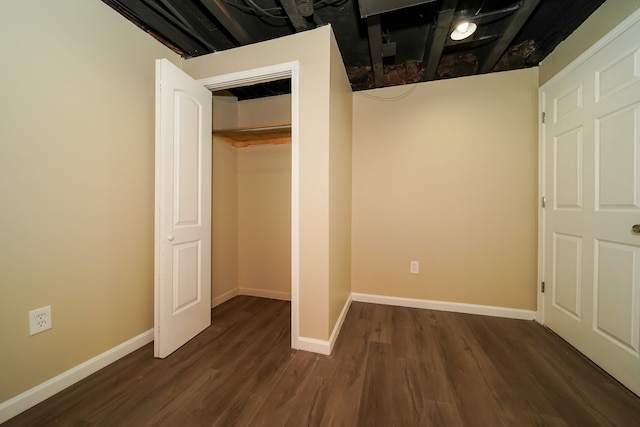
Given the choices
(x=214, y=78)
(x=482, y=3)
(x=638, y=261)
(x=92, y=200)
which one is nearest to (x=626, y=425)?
(x=638, y=261)

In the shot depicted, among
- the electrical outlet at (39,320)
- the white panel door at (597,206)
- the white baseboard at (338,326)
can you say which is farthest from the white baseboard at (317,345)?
the white panel door at (597,206)

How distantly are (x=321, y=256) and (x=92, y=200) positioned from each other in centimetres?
161

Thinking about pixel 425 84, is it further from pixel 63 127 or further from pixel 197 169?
pixel 63 127

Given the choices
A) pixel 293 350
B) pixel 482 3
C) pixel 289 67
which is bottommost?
pixel 293 350

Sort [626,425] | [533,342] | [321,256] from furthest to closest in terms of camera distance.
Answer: [533,342]
[321,256]
[626,425]

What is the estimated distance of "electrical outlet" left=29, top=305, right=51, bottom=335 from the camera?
1229 millimetres

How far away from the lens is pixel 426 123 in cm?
245

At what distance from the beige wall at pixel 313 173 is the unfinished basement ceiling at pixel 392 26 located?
0.94 ft

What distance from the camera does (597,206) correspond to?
1.60m

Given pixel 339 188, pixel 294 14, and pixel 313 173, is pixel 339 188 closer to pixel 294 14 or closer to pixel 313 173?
pixel 313 173

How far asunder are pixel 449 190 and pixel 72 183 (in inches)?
123

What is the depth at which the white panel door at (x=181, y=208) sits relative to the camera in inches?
63.2

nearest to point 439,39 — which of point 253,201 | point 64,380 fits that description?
point 253,201

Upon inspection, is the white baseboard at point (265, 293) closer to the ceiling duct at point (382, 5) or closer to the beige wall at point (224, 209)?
the beige wall at point (224, 209)
